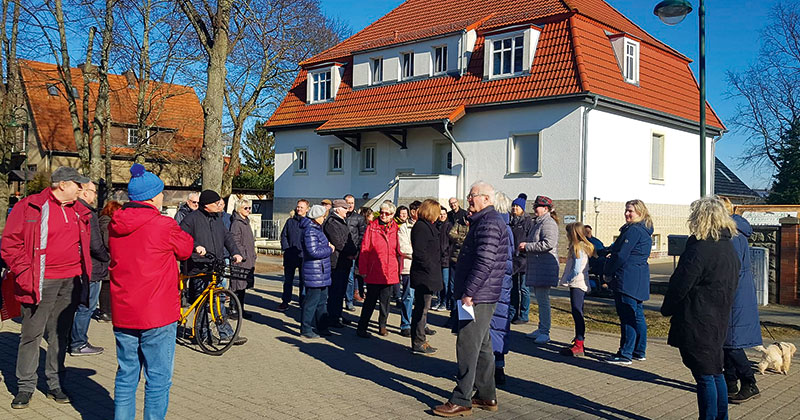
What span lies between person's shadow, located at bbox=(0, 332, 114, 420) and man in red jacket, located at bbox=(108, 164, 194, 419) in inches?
41.7

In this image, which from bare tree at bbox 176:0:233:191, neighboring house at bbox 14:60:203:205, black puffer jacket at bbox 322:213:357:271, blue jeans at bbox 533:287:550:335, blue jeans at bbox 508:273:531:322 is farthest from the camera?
neighboring house at bbox 14:60:203:205

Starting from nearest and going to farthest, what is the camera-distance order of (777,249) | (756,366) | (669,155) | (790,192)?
(756,366)
(777,249)
(669,155)
(790,192)

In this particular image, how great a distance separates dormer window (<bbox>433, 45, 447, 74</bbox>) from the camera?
26.2 metres

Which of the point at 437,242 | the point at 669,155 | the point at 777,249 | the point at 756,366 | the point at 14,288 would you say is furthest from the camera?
the point at 669,155

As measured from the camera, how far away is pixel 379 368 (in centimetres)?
794

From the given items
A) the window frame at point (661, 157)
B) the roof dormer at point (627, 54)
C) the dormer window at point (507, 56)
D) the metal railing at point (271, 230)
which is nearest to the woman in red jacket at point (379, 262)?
the dormer window at point (507, 56)

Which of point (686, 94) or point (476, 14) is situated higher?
point (476, 14)

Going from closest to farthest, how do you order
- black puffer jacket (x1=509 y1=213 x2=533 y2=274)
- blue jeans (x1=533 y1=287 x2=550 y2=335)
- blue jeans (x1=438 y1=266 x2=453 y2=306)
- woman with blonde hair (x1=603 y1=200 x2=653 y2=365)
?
woman with blonde hair (x1=603 y1=200 x2=653 y2=365) → blue jeans (x1=533 y1=287 x2=550 y2=335) → black puffer jacket (x1=509 y1=213 x2=533 y2=274) → blue jeans (x1=438 y1=266 x2=453 y2=306)

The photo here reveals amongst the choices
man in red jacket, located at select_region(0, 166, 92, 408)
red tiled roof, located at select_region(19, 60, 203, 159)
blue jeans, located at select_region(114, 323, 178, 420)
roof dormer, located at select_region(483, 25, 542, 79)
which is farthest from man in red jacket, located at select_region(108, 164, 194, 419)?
red tiled roof, located at select_region(19, 60, 203, 159)

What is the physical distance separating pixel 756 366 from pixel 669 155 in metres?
19.5

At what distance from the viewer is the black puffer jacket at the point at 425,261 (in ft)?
28.5

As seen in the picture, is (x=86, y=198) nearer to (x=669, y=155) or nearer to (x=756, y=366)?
(x=756, y=366)

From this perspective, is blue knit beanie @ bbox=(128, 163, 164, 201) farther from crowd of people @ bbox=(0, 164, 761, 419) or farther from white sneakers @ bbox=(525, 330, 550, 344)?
white sneakers @ bbox=(525, 330, 550, 344)

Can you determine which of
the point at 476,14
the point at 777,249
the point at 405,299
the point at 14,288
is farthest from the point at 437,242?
the point at 476,14
